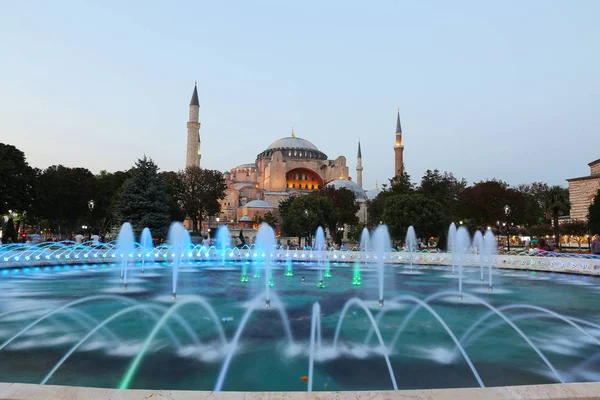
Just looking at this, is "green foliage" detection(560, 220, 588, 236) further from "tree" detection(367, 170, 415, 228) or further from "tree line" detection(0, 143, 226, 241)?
"tree line" detection(0, 143, 226, 241)

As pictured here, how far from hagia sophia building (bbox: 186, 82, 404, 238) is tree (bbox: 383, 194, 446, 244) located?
24282 mm

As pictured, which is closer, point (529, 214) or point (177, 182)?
point (177, 182)

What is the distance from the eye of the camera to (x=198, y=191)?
40562 millimetres

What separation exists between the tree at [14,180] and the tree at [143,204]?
709cm

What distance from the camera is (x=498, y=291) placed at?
11.3 m

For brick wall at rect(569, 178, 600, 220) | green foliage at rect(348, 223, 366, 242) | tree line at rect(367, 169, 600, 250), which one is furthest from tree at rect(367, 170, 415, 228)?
brick wall at rect(569, 178, 600, 220)

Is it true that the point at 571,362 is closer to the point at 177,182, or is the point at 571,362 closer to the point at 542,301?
the point at 542,301

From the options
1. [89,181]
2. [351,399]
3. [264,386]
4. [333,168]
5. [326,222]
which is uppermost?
[333,168]

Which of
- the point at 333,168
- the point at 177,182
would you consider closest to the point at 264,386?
the point at 177,182

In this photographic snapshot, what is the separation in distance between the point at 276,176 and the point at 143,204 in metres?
43.2

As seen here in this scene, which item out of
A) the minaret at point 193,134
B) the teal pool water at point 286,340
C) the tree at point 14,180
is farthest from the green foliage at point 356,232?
the teal pool water at point 286,340

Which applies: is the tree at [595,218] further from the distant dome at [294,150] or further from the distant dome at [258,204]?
the distant dome at [294,150]

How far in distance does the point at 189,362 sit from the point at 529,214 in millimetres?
51714

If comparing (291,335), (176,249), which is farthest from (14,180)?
A: (291,335)
